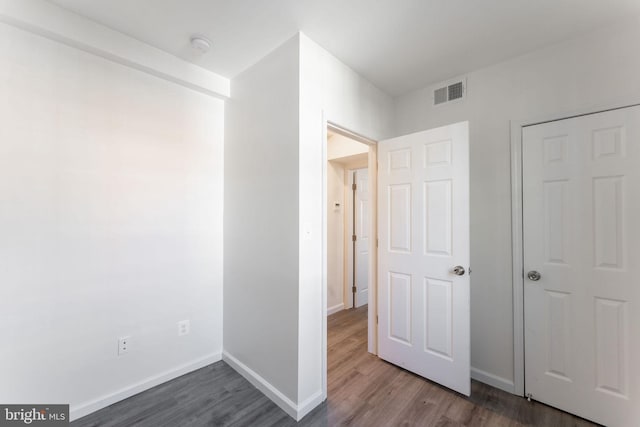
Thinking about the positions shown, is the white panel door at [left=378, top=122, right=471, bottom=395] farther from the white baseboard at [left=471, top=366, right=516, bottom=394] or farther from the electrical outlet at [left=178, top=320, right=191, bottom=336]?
the electrical outlet at [left=178, top=320, right=191, bottom=336]

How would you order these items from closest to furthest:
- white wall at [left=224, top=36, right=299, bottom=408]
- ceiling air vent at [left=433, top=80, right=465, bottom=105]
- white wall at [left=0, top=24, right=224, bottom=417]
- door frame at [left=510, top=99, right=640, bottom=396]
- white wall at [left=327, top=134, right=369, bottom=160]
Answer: white wall at [left=0, top=24, right=224, bottom=417] → white wall at [left=224, top=36, right=299, bottom=408] → door frame at [left=510, top=99, right=640, bottom=396] → ceiling air vent at [left=433, top=80, right=465, bottom=105] → white wall at [left=327, top=134, right=369, bottom=160]

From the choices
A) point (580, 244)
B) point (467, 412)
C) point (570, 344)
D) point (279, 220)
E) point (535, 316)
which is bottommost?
point (467, 412)

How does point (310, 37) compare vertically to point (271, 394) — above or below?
above

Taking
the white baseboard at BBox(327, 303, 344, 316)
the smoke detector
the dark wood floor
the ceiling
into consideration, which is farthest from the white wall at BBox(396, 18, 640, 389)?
the smoke detector

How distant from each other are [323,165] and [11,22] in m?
2.04

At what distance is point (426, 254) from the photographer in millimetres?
2154

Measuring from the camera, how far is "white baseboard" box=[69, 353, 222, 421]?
1.71 metres

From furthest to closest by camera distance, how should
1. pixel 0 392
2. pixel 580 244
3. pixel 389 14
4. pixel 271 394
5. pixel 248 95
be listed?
1. pixel 248 95
2. pixel 271 394
3. pixel 580 244
4. pixel 389 14
5. pixel 0 392

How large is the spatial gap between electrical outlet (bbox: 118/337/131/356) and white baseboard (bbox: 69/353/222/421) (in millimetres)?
266

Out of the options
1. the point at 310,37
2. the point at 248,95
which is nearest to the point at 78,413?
the point at 248,95

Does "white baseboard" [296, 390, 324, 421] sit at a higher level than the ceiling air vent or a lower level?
lower

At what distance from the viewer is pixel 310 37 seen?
6.08ft

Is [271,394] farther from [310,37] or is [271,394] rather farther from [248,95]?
[310,37]

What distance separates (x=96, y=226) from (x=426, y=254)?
2507mm
